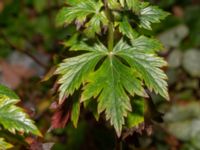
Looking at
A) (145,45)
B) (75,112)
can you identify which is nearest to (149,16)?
(145,45)

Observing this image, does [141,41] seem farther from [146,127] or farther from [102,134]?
[102,134]

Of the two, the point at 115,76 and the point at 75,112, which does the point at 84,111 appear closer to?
the point at 75,112

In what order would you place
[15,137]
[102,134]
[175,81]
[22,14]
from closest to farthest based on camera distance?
[15,137] < [102,134] < [175,81] < [22,14]

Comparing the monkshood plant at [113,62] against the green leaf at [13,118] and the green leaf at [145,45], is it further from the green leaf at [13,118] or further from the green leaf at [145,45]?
the green leaf at [13,118]

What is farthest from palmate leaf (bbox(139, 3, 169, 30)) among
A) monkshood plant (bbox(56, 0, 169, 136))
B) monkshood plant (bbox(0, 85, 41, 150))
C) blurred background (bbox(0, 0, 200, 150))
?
monkshood plant (bbox(0, 85, 41, 150))

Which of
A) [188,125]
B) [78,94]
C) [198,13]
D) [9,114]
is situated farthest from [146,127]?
[198,13]

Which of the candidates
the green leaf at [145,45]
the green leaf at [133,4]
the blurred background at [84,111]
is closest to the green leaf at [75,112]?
the blurred background at [84,111]
